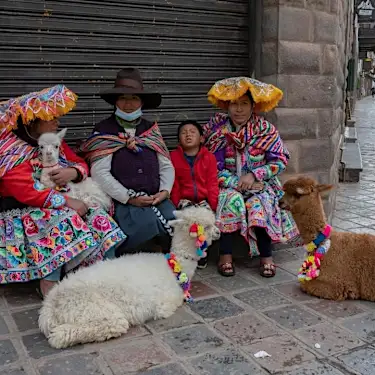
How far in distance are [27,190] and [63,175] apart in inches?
11.7

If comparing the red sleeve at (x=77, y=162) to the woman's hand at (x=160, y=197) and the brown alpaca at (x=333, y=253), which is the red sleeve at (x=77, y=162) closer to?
the woman's hand at (x=160, y=197)

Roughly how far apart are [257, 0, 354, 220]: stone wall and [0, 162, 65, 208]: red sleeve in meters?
2.28

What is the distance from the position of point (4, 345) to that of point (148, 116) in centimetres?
248

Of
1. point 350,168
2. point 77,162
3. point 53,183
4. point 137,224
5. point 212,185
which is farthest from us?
point 350,168

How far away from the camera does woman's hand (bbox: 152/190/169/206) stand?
416 cm

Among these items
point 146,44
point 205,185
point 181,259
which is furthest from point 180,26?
point 181,259

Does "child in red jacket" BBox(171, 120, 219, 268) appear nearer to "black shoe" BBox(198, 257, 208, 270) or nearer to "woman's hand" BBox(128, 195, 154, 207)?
"woman's hand" BBox(128, 195, 154, 207)

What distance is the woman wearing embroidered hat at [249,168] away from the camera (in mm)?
4332

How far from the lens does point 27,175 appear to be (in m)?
3.70

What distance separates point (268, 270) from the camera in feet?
14.1

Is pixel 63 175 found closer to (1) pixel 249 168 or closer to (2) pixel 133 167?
(2) pixel 133 167

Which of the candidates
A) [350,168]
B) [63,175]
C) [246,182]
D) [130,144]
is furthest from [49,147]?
[350,168]

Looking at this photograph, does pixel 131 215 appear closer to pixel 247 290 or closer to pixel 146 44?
pixel 247 290

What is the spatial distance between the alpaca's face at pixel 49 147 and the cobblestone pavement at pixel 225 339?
1047 millimetres
